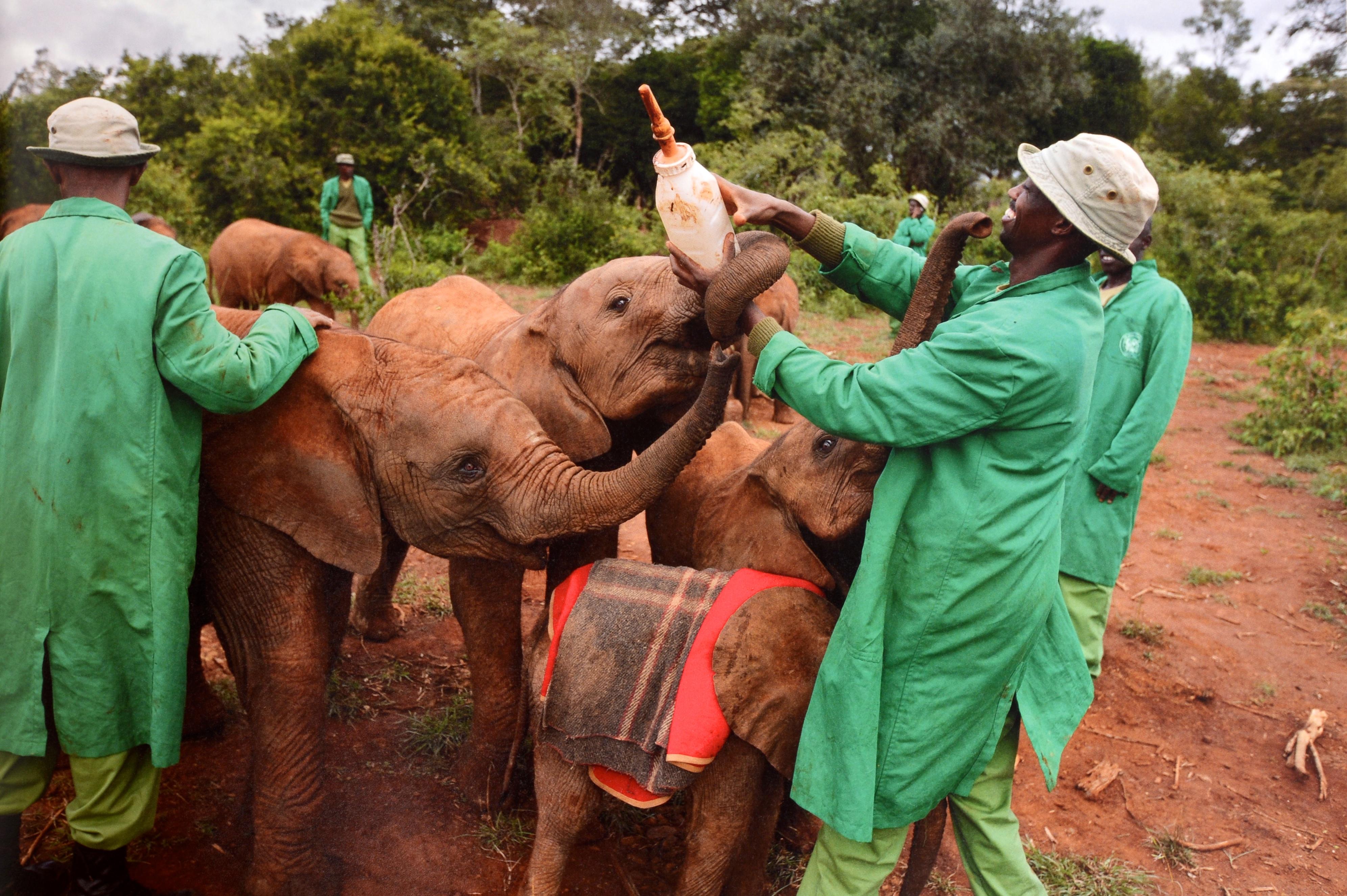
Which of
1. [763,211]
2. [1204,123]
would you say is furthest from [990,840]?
[1204,123]

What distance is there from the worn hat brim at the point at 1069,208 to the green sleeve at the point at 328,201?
13155 millimetres

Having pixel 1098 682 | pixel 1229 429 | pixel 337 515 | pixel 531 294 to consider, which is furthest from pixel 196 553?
pixel 531 294

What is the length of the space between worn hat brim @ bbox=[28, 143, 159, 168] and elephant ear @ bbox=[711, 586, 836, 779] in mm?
2220

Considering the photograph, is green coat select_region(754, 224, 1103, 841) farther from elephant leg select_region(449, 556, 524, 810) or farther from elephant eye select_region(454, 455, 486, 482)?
elephant leg select_region(449, 556, 524, 810)

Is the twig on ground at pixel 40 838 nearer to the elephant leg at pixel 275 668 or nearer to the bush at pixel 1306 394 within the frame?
the elephant leg at pixel 275 668

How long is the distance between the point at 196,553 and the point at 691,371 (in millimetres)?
1781

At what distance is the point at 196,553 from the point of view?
10.5 feet

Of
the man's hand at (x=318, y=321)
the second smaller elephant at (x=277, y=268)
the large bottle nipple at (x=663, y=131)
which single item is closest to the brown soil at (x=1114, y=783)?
the man's hand at (x=318, y=321)

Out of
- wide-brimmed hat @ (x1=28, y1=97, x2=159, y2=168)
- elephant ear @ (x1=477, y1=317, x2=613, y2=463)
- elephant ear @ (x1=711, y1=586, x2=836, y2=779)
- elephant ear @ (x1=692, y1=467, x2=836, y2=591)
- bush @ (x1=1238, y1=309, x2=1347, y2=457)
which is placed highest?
wide-brimmed hat @ (x1=28, y1=97, x2=159, y2=168)

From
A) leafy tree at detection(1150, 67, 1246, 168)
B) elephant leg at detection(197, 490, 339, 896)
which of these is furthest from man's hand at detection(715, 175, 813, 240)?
leafy tree at detection(1150, 67, 1246, 168)

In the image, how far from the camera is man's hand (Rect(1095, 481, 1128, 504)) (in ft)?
13.8

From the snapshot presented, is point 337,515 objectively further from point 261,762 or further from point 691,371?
point 691,371

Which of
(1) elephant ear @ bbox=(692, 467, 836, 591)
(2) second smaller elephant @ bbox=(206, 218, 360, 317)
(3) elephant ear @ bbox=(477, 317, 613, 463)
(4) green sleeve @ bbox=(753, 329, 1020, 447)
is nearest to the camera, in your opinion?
(4) green sleeve @ bbox=(753, 329, 1020, 447)

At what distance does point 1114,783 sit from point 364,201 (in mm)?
12618
